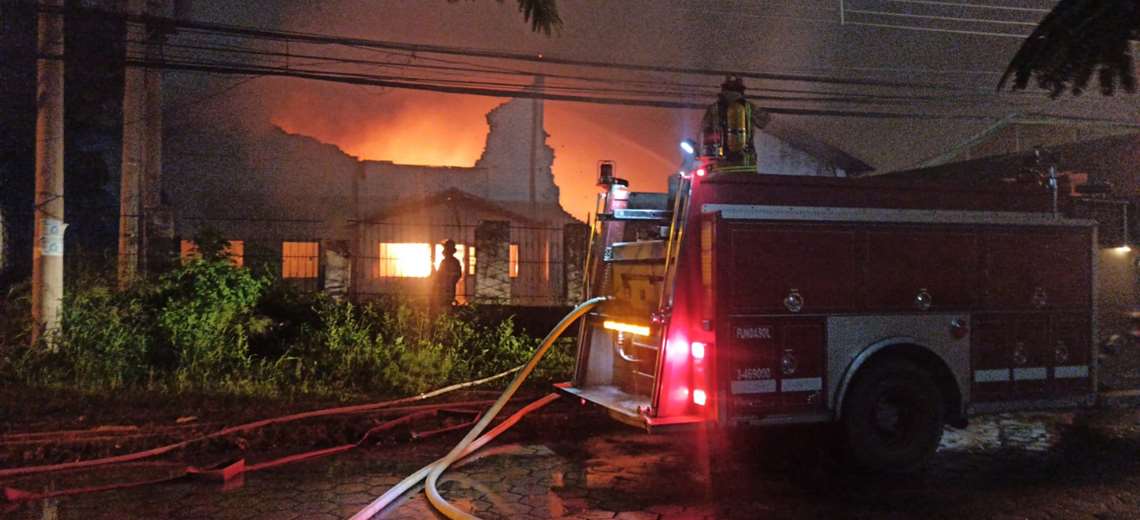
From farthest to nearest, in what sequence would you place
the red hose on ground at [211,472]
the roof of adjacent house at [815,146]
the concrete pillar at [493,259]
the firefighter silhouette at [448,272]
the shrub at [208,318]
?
the roof of adjacent house at [815,146]
the concrete pillar at [493,259]
the firefighter silhouette at [448,272]
the shrub at [208,318]
the red hose on ground at [211,472]

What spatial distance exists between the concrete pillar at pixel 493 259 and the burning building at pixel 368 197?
1337 millimetres

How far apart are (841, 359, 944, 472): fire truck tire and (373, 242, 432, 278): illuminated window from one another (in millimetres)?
14175

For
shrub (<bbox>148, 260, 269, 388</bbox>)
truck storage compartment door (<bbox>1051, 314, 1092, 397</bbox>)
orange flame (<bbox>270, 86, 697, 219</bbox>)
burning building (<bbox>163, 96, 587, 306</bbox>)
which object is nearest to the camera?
truck storage compartment door (<bbox>1051, 314, 1092, 397</bbox>)

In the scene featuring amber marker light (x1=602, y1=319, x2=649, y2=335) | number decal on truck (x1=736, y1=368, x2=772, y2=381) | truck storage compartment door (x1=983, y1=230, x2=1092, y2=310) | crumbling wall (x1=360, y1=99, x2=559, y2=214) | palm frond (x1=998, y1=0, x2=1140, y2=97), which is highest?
crumbling wall (x1=360, y1=99, x2=559, y2=214)

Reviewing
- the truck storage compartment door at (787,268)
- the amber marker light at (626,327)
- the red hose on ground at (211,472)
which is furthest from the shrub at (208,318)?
the truck storage compartment door at (787,268)

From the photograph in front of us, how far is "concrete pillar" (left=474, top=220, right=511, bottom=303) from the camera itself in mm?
15953

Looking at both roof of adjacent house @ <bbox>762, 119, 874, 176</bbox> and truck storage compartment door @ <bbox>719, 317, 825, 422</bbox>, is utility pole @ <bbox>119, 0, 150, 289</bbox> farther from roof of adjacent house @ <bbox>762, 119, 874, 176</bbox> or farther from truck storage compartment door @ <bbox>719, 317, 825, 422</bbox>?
roof of adjacent house @ <bbox>762, 119, 874, 176</bbox>

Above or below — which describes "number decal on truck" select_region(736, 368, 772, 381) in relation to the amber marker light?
below

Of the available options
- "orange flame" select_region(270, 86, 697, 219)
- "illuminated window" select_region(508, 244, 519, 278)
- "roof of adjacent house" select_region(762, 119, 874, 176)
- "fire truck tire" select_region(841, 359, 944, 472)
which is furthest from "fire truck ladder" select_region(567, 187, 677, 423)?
"roof of adjacent house" select_region(762, 119, 874, 176)

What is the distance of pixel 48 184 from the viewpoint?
361 inches

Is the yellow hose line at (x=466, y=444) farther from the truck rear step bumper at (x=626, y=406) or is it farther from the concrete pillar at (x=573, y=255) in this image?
the concrete pillar at (x=573, y=255)

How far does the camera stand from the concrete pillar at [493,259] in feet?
52.3

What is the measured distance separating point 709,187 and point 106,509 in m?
4.68

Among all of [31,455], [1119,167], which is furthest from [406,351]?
[1119,167]
